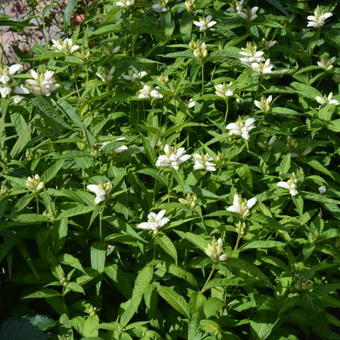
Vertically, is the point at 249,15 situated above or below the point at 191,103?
above

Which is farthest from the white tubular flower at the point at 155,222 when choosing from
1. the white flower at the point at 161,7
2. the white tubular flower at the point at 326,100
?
the white flower at the point at 161,7

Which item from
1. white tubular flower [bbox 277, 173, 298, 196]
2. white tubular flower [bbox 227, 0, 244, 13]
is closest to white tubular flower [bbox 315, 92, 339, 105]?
white tubular flower [bbox 277, 173, 298, 196]

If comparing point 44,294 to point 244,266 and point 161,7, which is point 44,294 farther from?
point 161,7

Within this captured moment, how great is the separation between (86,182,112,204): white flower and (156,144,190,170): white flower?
24 cm

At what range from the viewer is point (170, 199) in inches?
105

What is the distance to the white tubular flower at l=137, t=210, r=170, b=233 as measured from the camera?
7.70 ft

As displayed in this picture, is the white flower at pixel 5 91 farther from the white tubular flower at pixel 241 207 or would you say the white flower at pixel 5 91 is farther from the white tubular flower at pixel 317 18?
the white tubular flower at pixel 317 18

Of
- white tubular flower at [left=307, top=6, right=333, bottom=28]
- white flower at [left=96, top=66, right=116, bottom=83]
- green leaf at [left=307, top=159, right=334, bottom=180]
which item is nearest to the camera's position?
green leaf at [left=307, top=159, right=334, bottom=180]

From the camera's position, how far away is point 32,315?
2.37 metres

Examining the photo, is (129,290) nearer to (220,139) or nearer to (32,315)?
(32,315)

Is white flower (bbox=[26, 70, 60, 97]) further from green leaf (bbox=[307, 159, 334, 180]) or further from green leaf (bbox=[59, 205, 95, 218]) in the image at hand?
green leaf (bbox=[307, 159, 334, 180])

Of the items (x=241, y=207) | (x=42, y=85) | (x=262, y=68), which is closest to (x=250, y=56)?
(x=262, y=68)

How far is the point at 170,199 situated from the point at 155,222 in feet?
1.07

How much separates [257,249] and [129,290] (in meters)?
0.56
